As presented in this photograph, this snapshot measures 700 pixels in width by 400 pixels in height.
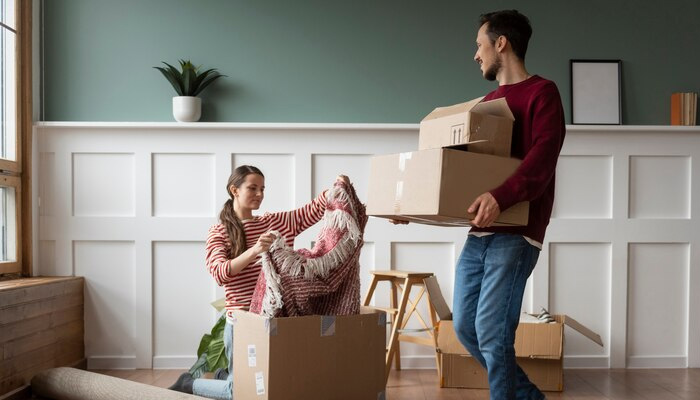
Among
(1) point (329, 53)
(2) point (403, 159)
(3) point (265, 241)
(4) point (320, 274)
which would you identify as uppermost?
A: (1) point (329, 53)

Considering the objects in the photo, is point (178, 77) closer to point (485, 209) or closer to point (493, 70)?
point (493, 70)

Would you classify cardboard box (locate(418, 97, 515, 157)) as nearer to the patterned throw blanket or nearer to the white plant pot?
the patterned throw blanket

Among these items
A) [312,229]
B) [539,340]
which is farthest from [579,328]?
[312,229]

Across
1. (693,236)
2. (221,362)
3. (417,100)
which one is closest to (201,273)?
(221,362)

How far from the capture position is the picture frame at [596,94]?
3482 mm

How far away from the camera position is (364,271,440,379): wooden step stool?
3039mm

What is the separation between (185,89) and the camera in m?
3.38

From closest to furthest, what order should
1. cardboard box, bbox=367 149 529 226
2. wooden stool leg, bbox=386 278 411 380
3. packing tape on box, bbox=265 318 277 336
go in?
cardboard box, bbox=367 149 529 226, packing tape on box, bbox=265 318 277 336, wooden stool leg, bbox=386 278 411 380

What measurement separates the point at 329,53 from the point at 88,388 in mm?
1917

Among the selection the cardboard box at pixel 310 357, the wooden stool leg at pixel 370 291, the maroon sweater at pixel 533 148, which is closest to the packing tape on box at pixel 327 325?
the cardboard box at pixel 310 357

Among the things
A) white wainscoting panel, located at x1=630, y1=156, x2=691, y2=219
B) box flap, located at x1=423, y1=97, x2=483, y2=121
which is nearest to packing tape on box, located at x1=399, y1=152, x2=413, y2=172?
box flap, located at x1=423, y1=97, x2=483, y2=121

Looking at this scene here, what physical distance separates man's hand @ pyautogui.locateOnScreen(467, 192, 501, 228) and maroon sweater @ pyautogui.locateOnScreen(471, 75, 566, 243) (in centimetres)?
2

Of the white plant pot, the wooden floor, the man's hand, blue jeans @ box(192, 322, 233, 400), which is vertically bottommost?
the wooden floor

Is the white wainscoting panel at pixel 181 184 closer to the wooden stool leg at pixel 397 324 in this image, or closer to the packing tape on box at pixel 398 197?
the wooden stool leg at pixel 397 324
